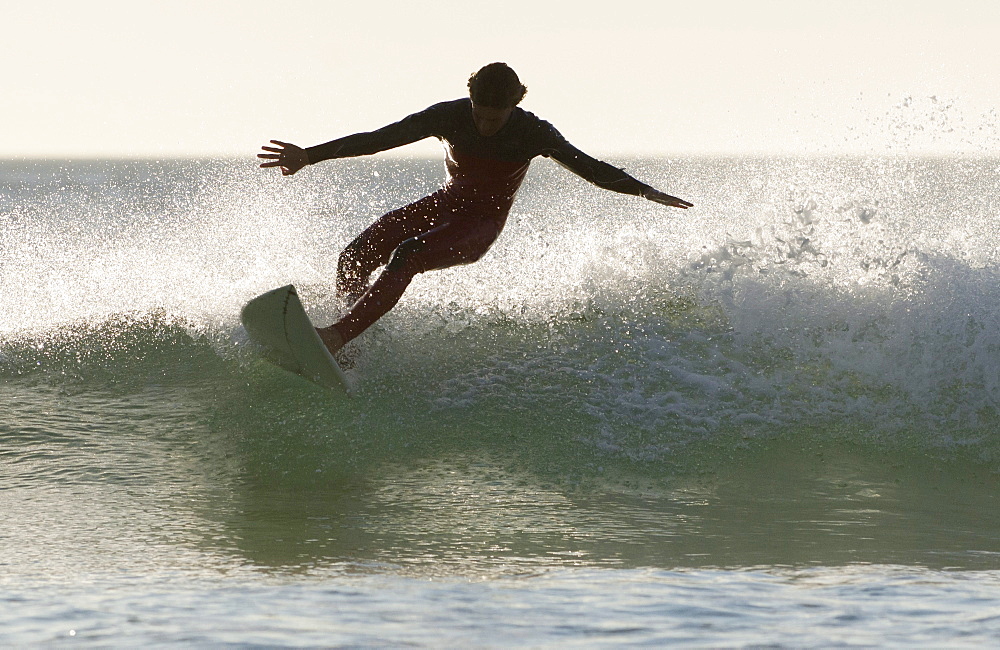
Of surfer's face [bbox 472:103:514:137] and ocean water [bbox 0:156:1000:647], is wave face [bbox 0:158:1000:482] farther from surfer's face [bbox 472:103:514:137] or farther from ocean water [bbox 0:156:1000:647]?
surfer's face [bbox 472:103:514:137]

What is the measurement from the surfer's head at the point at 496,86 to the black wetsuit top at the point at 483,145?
210 mm

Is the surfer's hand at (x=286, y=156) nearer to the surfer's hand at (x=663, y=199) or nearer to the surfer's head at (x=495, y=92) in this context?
the surfer's head at (x=495, y=92)

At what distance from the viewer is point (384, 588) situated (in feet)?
10.1

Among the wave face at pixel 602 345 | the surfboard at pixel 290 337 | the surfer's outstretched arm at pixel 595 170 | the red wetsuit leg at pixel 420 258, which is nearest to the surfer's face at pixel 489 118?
the surfer's outstretched arm at pixel 595 170

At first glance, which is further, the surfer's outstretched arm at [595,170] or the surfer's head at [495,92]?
the surfer's outstretched arm at [595,170]

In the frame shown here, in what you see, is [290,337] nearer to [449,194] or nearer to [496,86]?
[449,194]

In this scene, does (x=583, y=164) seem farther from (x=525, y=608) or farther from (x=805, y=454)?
(x=525, y=608)

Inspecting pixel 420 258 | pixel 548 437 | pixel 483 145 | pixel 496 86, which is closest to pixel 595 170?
pixel 483 145

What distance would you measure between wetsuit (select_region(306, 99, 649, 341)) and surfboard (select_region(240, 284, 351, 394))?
181 mm

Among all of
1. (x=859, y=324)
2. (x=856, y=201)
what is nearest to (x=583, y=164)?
(x=859, y=324)

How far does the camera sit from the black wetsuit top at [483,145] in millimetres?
5418

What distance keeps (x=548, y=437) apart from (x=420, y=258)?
1.05 metres

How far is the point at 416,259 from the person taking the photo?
17.7ft

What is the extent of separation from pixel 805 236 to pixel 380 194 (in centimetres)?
3899
